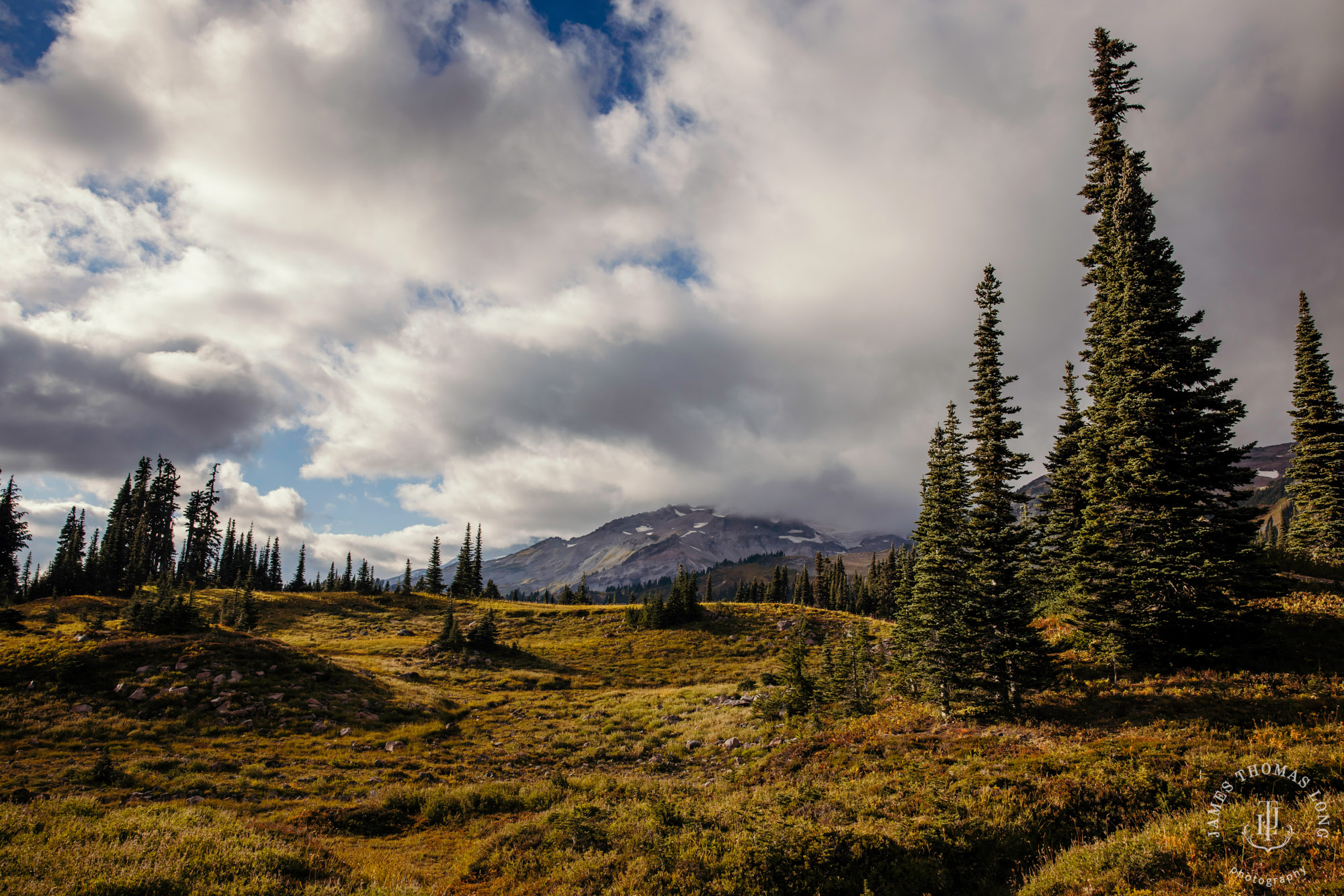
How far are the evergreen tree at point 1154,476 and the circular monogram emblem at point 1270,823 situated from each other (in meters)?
12.2

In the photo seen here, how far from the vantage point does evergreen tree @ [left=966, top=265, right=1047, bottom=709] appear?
2291cm

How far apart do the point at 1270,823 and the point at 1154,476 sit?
18164 mm

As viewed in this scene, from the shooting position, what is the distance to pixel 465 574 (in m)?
116

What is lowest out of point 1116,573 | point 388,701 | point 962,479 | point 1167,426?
point 388,701

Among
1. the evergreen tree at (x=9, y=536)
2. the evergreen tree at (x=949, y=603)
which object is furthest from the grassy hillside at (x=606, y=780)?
the evergreen tree at (x=9, y=536)

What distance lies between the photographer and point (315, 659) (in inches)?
1620

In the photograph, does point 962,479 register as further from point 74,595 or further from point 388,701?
point 74,595

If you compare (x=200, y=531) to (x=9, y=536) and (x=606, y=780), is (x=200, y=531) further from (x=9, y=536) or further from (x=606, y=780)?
(x=606, y=780)

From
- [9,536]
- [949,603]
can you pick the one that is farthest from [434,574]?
[949,603]

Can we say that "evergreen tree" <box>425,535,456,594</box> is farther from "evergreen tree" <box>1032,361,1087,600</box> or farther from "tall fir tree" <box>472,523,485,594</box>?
"evergreen tree" <box>1032,361,1087,600</box>

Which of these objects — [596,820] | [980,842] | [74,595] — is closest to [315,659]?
[596,820]

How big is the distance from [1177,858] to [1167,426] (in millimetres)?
23048

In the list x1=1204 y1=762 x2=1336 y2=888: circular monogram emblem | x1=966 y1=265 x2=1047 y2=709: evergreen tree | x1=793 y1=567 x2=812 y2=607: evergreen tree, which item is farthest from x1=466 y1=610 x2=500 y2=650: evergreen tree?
x1=793 y1=567 x2=812 y2=607: evergreen tree

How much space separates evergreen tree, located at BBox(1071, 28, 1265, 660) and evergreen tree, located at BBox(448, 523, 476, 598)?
11254 cm
